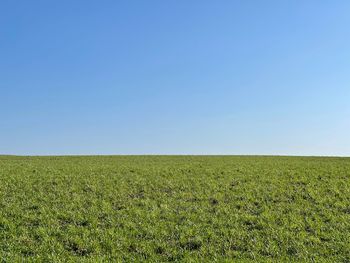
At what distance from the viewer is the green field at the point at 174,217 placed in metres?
17.8

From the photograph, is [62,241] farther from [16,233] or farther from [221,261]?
[221,261]

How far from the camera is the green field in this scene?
58.3 ft

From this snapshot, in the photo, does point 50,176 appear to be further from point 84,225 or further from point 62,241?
point 62,241

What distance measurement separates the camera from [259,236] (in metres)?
19.7

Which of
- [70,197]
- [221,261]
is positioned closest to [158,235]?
[221,261]

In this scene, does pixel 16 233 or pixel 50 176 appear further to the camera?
pixel 50 176

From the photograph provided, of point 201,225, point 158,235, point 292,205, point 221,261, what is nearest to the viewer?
point 221,261

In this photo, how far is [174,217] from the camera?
2228 cm

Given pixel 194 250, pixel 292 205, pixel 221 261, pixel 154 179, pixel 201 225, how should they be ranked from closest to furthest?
pixel 221 261, pixel 194 250, pixel 201 225, pixel 292 205, pixel 154 179

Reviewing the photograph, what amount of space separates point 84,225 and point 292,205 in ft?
40.4

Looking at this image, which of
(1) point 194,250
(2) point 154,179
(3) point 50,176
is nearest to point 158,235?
(1) point 194,250

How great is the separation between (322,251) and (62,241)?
37.8 feet

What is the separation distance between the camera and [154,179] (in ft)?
104

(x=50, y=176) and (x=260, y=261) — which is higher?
(x=50, y=176)
